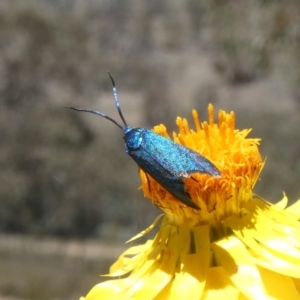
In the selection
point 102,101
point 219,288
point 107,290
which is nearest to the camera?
point 219,288

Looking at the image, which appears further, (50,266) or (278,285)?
(50,266)

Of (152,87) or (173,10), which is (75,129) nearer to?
(152,87)

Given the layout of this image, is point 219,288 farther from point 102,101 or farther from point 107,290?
point 102,101

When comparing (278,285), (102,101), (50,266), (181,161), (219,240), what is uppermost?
(102,101)

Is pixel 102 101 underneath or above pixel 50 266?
above

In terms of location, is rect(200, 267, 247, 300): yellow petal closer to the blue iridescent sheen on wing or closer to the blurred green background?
the blue iridescent sheen on wing

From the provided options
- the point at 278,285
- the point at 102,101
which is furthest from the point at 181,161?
the point at 102,101

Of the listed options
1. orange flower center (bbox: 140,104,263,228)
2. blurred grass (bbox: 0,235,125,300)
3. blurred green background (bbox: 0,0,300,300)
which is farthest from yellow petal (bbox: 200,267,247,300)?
blurred grass (bbox: 0,235,125,300)
